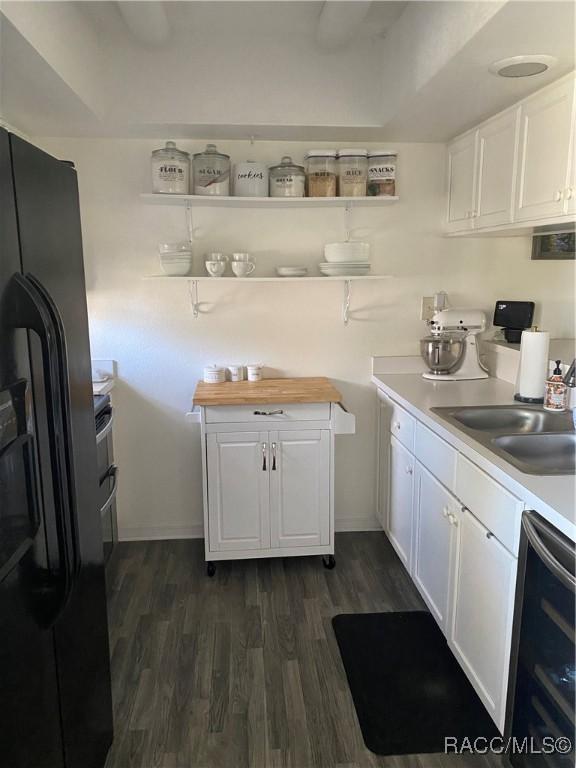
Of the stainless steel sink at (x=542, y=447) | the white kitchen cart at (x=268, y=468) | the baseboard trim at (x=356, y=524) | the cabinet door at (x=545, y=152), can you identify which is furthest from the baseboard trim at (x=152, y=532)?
the cabinet door at (x=545, y=152)

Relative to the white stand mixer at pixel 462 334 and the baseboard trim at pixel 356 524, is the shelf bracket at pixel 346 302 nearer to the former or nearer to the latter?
the white stand mixer at pixel 462 334

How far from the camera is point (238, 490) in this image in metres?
2.71

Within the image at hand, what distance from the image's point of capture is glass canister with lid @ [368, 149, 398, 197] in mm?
2789

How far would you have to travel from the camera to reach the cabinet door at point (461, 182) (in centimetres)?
264

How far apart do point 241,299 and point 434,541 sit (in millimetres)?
1561

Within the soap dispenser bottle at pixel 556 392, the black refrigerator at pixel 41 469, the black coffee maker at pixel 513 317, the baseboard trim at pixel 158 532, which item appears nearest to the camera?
the black refrigerator at pixel 41 469

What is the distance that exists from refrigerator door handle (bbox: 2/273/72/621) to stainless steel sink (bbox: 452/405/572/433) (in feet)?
4.99

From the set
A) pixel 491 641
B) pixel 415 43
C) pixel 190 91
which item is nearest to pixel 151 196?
pixel 190 91

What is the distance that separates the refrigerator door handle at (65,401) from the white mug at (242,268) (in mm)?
1652

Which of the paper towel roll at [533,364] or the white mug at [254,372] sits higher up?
the paper towel roll at [533,364]

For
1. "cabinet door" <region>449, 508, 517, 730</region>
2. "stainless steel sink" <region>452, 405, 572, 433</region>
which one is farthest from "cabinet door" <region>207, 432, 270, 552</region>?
"cabinet door" <region>449, 508, 517, 730</region>

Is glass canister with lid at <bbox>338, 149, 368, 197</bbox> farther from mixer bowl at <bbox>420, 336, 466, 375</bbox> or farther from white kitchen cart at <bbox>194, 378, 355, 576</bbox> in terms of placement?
white kitchen cart at <bbox>194, 378, 355, 576</bbox>

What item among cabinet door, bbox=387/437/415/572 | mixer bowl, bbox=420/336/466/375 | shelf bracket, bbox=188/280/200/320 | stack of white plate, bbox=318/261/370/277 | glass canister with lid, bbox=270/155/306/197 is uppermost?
glass canister with lid, bbox=270/155/306/197

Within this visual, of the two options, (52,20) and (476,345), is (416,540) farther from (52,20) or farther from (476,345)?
(52,20)
